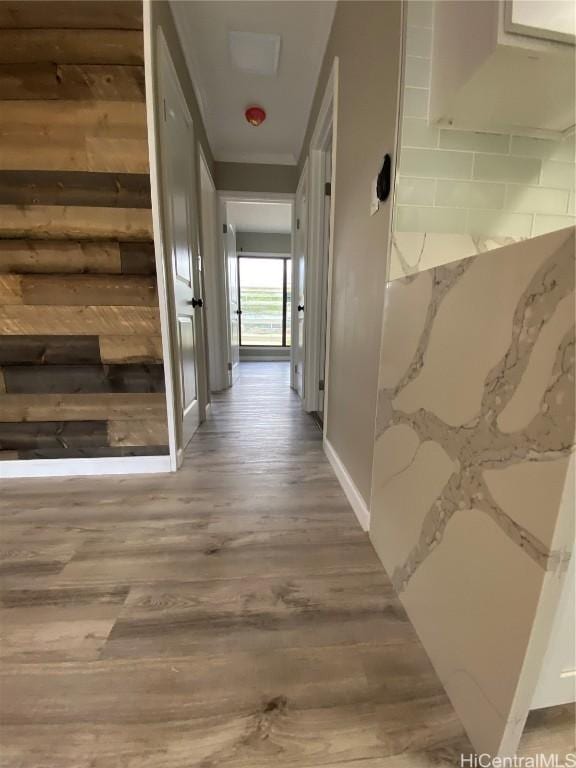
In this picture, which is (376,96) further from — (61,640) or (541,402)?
(61,640)

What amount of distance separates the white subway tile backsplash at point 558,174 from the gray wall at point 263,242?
5680 mm

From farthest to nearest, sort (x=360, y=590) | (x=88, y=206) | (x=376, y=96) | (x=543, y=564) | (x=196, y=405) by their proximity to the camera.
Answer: (x=196, y=405), (x=88, y=206), (x=376, y=96), (x=360, y=590), (x=543, y=564)

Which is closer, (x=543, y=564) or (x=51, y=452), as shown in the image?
(x=543, y=564)

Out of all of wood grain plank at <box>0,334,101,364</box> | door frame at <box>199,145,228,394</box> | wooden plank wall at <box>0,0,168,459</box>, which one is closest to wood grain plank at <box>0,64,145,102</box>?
wooden plank wall at <box>0,0,168,459</box>

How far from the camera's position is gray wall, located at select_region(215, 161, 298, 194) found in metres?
3.46

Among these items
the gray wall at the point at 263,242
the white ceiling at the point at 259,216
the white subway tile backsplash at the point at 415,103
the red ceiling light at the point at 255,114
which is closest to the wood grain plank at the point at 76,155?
the white subway tile backsplash at the point at 415,103

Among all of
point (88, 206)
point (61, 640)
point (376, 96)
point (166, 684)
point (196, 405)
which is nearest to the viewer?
point (166, 684)

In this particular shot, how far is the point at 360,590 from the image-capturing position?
1.06m

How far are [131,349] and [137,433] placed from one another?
1.51ft

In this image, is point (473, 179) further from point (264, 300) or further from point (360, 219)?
point (264, 300)

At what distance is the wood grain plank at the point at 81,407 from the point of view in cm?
172

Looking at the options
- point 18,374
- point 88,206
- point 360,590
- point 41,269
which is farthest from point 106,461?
point 360,590

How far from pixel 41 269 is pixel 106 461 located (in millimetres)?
1023

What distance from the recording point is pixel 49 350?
1674 mm
